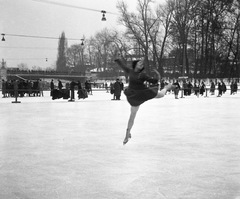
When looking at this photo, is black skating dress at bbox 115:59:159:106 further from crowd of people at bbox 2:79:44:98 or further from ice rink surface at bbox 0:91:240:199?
crowd of people at bbox 2:79:44:98

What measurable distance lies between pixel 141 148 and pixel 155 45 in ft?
144

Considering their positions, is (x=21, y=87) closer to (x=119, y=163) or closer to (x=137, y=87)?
(x=137, y=87)

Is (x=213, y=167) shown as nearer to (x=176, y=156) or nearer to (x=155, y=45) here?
(x=176, y=156)

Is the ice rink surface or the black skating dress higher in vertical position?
the black skating dress

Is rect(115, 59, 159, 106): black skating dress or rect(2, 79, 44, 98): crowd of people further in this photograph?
rect(2, 79, 44, 98): crowd of people

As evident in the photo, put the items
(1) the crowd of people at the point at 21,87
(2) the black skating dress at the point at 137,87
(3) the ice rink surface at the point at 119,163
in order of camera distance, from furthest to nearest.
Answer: (1) the crowd of people at the point at 21,87 → (2) the black skating dress at the point at 137,87 → (3) the ice rink surface at the point at 119,163

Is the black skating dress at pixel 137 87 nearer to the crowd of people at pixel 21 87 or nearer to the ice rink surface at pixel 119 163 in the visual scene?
the ice rink surface at pixel 119 163

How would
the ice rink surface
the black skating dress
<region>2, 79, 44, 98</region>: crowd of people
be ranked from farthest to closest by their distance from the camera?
<region>2, 79, 44, 98</region>: crowd of people
the black skating dress
the ice rink surface

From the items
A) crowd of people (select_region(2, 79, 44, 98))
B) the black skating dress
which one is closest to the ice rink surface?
the black skating dress

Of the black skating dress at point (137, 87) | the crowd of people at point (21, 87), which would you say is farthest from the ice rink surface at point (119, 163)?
the crowd of people at point (21, 87)

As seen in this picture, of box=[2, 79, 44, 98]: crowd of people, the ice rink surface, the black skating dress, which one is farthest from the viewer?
box=[2, 79, 44, 98]: crowd of people

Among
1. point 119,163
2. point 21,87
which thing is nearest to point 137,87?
point 119,163

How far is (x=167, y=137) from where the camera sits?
306 inches

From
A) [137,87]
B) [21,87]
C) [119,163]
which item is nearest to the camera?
[119,163]
